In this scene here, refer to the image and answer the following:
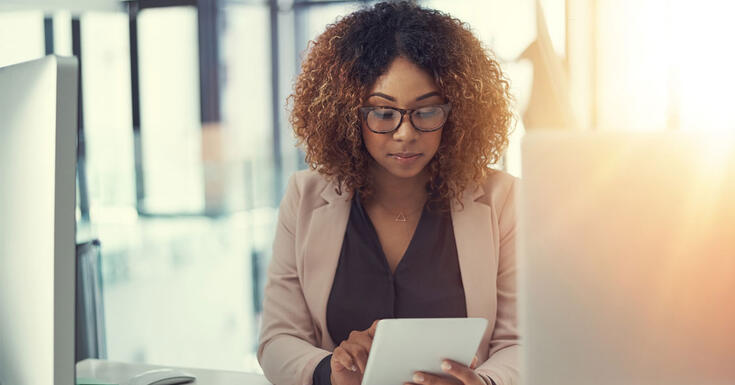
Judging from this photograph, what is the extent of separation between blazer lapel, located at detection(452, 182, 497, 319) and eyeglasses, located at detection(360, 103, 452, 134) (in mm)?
232

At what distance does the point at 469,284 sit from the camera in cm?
144

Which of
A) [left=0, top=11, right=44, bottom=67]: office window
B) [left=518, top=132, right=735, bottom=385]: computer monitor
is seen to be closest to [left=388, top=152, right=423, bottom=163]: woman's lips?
[left=518, top=132, right=735, bottom=385]: computer monitor

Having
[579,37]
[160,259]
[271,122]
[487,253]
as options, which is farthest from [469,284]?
[160,259]

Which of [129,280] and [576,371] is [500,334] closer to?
[576,371]

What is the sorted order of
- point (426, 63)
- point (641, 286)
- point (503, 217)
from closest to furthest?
point (641, 286), point (426, 63), point (503, 217)

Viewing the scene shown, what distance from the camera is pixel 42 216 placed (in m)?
0.60

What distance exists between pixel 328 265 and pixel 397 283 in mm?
172

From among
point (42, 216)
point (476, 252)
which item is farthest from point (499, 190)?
point (42, 216)

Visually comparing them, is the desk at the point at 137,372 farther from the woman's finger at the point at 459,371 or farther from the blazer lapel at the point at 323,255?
the woman's finger at the point at 459,371

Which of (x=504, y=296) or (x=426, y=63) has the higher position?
(x=426, y=63)

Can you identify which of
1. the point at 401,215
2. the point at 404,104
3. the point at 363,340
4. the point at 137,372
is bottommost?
the point at 137,372

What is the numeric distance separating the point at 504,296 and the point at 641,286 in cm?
92

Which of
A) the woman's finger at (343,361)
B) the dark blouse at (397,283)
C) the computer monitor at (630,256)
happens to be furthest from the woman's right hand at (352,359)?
the computer monitor at (630,256)

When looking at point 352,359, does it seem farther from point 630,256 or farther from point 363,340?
point 630,256
